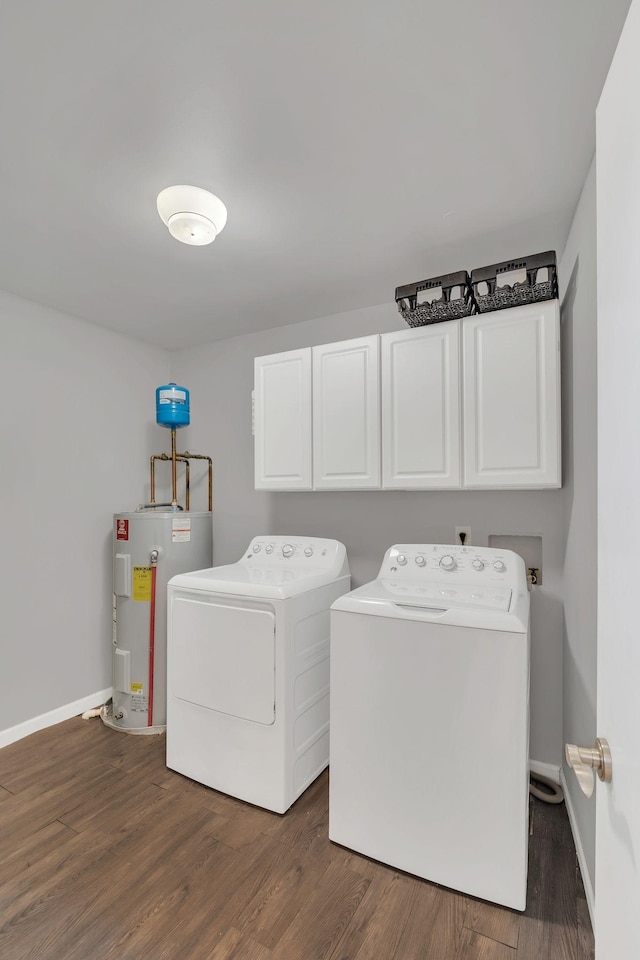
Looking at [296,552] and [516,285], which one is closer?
[516,285]

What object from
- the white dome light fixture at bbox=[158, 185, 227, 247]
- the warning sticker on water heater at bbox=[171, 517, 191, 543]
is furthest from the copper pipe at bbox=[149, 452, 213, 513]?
the white dome light fixture at bbox=[158, 185, 227, 247]

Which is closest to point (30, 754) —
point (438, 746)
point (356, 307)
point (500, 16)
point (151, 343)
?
point (438, 746)

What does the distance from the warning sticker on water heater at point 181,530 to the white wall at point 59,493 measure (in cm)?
63

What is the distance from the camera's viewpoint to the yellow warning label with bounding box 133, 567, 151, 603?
271cm

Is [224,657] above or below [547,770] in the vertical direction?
above

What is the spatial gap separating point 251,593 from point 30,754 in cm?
159

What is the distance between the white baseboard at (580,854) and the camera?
57.3 inches

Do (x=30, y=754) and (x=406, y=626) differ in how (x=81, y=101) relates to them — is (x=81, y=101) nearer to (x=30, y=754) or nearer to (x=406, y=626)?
(x=406, y=626)

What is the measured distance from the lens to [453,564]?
81.2 inches

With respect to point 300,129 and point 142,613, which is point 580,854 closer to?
point 142,613

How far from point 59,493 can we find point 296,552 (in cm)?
151

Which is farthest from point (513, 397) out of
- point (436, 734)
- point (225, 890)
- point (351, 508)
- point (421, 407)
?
point (225, 890)

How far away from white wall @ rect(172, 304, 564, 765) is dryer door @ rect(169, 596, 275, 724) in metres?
0.87

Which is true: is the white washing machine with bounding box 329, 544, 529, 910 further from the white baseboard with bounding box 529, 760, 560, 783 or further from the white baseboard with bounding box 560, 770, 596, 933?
the white baseboard with bounding box 529, 760, 560, 783
